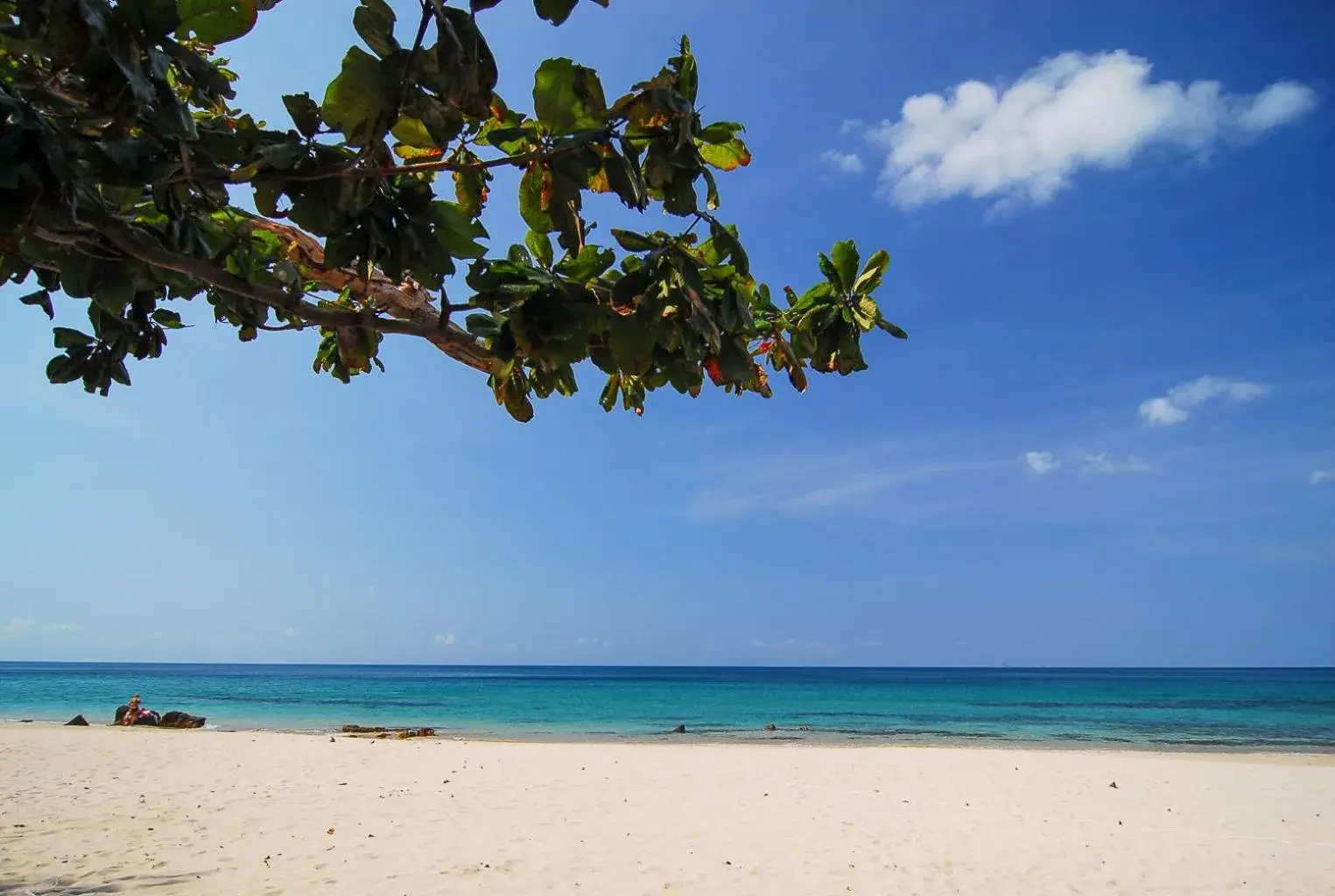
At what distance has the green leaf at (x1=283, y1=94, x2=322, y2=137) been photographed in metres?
1.95

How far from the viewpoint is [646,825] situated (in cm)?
706

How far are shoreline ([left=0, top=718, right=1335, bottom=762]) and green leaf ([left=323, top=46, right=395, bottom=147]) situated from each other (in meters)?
16.6

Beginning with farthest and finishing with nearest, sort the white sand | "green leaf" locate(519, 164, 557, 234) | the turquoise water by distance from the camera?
the turquoise water → the white sand → "green leaf" locate(519, 164, 557, 234)

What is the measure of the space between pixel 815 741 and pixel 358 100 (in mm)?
19603

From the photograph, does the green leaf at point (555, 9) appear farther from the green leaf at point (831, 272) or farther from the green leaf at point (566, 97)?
the green leaf at point (831, 272)

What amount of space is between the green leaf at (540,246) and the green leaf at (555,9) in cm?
60

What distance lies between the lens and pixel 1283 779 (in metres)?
10.7

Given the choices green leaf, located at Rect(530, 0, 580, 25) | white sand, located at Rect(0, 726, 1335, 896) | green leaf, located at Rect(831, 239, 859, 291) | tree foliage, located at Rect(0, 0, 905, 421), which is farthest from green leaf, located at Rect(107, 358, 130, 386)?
white sand, located at Rect(0, 726, 1335, 896)

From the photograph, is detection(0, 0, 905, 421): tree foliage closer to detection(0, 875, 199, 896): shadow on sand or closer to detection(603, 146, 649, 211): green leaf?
detection(603, 146, 649, 211): green leaf

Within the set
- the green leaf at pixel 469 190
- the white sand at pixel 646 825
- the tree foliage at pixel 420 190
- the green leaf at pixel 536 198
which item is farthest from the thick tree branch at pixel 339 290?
the white sand at pixel 646 825

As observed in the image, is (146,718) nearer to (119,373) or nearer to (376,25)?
(119,373)

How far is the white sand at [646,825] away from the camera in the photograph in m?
5.40

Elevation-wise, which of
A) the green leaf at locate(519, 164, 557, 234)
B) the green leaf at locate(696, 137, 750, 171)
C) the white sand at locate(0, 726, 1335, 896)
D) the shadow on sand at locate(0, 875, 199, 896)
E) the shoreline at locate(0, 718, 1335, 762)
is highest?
the green leaf at locate(696, 137, 750, 171)

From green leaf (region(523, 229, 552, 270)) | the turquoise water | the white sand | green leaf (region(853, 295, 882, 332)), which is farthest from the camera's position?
the turquoise water
